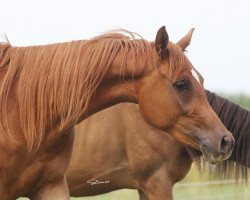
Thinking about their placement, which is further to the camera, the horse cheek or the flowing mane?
the flowing mane

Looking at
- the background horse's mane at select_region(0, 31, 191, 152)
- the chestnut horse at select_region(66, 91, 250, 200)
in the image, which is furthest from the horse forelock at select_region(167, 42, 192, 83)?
the chestnut horse at select_region(66, 91, 250, 200)

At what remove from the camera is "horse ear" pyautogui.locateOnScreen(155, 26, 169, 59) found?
4281 millimetres

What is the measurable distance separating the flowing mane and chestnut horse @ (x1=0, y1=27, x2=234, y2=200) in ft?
6.81

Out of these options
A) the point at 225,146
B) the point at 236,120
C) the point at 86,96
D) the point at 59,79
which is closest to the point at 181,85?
the point at 225,146

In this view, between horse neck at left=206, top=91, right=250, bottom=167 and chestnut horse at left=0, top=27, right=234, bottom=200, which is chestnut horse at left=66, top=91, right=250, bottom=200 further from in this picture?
chestnut horse at left=0, top=27, right=234, bottom=200

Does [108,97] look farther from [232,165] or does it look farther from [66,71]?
[232,165]

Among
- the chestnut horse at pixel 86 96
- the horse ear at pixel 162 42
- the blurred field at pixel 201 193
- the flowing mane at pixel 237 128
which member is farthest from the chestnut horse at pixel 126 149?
the blurred field at pixel 201 193

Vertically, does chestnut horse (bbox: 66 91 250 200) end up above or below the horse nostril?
below

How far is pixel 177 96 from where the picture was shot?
14.2 ft

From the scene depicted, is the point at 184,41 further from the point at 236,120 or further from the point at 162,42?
the point at 236,120

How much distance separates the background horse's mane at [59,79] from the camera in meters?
4.30

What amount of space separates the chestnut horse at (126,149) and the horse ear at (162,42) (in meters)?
2.11

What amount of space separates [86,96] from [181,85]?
0.62 metres

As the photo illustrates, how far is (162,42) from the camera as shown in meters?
4.32
